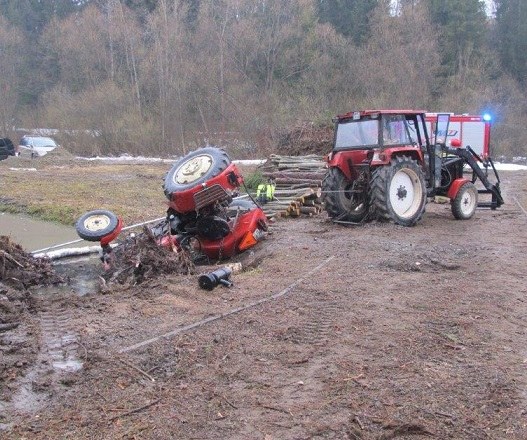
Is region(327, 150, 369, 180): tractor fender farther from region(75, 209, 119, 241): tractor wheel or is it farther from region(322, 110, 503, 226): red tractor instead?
region(75, 209, 119, 241): tractor wheel

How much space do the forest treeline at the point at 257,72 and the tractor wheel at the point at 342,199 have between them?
20.6 m

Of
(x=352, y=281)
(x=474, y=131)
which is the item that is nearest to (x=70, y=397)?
(x=352, y=281)

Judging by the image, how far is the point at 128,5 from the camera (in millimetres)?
51781

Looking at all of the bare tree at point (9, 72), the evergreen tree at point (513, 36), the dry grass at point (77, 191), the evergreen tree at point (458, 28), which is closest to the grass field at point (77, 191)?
the dry grass at point (77, 191)

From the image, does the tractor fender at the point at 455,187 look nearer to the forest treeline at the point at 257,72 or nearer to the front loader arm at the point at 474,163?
the front loader arm at the point at 474,163

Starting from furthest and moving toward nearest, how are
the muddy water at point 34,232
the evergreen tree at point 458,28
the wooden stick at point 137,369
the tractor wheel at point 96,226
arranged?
1. the evergreen tree at point 458,28
2. the muddy water at point 34,232
3. the tractor wheel at point 96,226
4. the wooden stick at point 137,369

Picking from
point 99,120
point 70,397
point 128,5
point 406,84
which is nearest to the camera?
point 70,397

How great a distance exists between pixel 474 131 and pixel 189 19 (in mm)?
30046

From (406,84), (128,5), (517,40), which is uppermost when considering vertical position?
(128,5)

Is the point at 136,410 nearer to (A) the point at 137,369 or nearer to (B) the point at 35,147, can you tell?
(A) the point at 137,369

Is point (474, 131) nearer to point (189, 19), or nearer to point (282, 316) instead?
point (282, 316)

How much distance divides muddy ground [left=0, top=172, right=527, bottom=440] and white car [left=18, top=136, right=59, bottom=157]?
25678 mm

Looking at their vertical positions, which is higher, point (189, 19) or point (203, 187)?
point (189, 19)

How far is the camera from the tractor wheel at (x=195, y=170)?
892 cm
